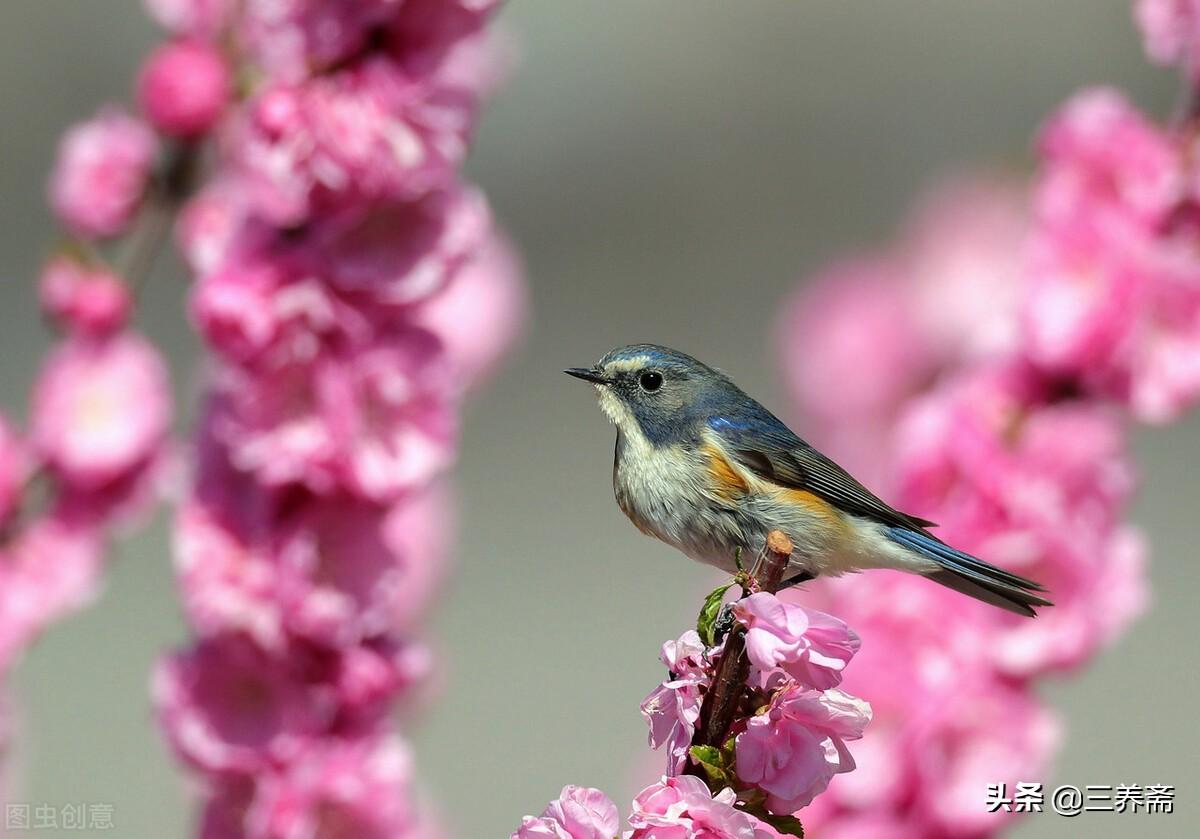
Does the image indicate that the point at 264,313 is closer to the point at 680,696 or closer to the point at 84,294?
the point at 84,294

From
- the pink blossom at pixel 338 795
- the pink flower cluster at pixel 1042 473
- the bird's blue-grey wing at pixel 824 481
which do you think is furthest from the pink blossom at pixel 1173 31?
the pink blossom at pixel 338 795

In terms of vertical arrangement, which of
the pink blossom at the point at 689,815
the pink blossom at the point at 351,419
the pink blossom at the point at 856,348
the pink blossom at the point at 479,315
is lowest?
the pink blossom at the point at 689,815

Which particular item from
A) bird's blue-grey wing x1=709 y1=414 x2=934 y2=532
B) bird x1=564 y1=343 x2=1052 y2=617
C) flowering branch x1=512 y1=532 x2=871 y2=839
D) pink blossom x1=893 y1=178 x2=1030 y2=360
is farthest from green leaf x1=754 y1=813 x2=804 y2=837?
pink blossom x1=893 y1=178 x2=1030 y2=360

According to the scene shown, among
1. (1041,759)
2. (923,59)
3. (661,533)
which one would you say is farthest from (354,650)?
(923,59)

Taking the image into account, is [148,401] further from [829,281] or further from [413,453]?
[829,281]

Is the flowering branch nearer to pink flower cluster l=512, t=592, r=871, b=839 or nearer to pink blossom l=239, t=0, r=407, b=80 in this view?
pink flower cluster l=512, t=592, r=871, b=839

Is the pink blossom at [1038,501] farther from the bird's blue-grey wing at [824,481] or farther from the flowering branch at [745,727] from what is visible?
the flowering branch at [745,727]

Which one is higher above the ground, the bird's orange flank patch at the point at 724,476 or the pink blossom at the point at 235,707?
the bird's orange flank patch at the point at 724,476
